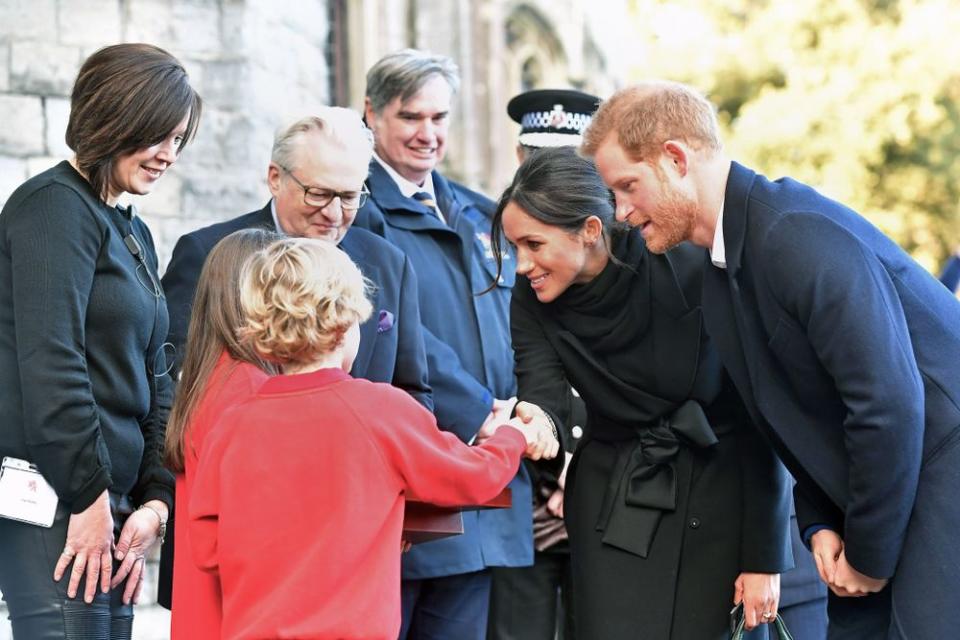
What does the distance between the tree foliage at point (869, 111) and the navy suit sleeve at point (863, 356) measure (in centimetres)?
2065

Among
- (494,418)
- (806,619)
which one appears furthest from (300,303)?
(806,619)

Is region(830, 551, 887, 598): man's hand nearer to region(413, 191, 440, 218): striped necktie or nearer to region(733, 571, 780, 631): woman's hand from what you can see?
region(733, 571, 780, 631): woman's hand

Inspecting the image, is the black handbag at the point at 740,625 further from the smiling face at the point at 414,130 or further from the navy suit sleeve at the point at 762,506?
the smiling face at the point at 414,130

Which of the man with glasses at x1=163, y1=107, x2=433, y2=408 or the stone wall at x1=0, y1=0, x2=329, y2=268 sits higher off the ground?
the stone wall at x1=0, y1=0, x2=329, y2=268

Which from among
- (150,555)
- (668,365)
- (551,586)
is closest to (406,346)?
(668,365)

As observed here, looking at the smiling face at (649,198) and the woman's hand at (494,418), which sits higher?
the smiling face at (649,198)

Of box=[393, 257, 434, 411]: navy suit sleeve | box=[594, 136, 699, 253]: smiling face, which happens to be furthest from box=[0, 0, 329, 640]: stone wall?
box=[594, 136, 699, 253]: smiling face

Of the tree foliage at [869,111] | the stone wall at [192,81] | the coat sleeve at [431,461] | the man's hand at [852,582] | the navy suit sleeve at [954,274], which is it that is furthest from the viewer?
the tree foliage at [869,111]

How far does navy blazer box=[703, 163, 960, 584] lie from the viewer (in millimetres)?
3543

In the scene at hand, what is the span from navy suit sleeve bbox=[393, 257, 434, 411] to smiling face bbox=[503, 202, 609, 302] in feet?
1.62

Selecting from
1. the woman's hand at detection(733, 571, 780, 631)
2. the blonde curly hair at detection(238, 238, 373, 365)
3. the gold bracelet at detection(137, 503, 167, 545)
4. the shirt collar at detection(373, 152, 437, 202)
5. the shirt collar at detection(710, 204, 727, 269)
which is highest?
the shirt collar at detection(373, 152, 437, 202)

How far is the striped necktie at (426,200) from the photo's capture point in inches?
227

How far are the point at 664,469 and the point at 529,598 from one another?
121cm

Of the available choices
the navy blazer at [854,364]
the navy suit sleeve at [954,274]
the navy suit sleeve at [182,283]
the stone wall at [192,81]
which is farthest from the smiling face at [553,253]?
the navy suit sleeve at [954,274]
